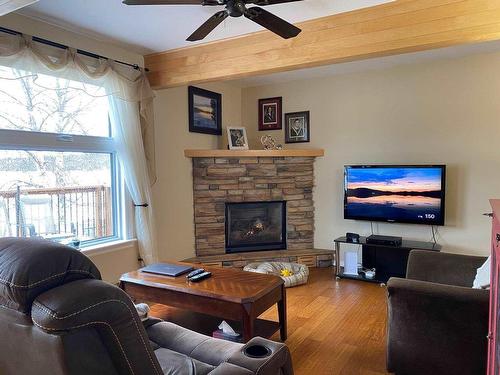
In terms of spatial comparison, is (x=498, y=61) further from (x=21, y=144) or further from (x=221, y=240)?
(x=21, y=144)

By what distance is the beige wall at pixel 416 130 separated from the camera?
12.5ft

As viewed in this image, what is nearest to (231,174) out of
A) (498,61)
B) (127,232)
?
(127,232)

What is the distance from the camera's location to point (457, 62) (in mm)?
3891

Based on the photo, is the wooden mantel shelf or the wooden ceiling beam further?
the wooden mantel shelf

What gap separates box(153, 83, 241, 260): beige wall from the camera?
403cm

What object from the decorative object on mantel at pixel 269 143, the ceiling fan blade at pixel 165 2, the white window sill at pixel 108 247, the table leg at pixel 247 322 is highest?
the ceiling fan blade at pixel 165 2

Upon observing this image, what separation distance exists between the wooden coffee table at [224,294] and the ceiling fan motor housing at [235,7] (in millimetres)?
1724

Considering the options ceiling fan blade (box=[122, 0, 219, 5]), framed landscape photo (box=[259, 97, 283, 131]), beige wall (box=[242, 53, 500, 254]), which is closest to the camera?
ceiling fan blade (box=[122, 0, 219, 5])

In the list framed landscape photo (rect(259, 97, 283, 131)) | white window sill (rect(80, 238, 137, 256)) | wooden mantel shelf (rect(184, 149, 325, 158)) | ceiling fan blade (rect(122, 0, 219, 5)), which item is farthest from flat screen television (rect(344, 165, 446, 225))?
ceiling fan blade (rect(122, 0, 219, 5))

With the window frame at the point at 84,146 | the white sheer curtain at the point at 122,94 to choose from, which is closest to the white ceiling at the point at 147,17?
the white sheer curtain at the point at 122,94

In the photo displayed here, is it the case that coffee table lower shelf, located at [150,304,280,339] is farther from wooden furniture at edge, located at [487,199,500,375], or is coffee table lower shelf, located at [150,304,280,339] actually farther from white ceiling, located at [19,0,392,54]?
white ceiling, located at [19,0,392,54]

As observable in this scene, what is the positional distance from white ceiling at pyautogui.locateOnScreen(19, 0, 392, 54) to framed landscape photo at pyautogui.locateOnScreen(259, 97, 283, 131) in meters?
1.90

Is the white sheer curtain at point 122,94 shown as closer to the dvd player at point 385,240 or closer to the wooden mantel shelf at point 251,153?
the wooden mantel shelf at point 251,153

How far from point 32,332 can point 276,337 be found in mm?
2147
